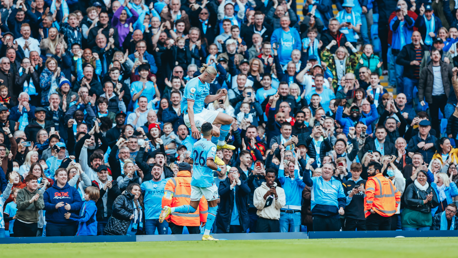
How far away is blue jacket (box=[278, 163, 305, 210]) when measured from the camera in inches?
615

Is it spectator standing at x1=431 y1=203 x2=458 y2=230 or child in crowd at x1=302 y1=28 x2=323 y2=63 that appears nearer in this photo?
spectator standing at x1=431 y1=203 x2=458 y2=230

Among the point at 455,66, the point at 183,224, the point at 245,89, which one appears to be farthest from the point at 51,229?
the point at 455,66

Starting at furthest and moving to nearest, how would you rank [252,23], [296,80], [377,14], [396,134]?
[377,14] < [252,23] < [296,80] < [396,134]

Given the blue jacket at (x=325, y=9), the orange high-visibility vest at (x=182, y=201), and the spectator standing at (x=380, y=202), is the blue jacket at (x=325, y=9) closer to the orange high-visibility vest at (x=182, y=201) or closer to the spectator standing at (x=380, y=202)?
the spectator standing at (x=380, y=202)

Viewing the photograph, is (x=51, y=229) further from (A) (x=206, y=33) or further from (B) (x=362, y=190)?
(A) (x=206, y=33)

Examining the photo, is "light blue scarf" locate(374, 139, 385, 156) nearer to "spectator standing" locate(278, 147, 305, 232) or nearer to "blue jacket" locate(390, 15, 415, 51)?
"spectator standing" locate(278, 147, 305, 232)

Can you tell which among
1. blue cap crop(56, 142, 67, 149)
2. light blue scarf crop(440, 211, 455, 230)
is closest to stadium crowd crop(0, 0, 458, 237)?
light blue scarf crop(440, 211, 455, 230)

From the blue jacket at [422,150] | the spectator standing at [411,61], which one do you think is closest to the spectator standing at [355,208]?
the blue jacket at [422,150]

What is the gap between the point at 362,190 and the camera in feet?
50.1

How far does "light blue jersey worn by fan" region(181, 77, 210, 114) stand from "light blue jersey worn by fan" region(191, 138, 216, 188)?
90 centimetres

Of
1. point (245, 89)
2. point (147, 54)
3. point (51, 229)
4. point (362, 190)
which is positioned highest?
point (147, 54)

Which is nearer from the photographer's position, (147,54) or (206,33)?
(147,54)

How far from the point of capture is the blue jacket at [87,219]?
47.7ft

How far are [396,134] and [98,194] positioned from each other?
26.7 ft
